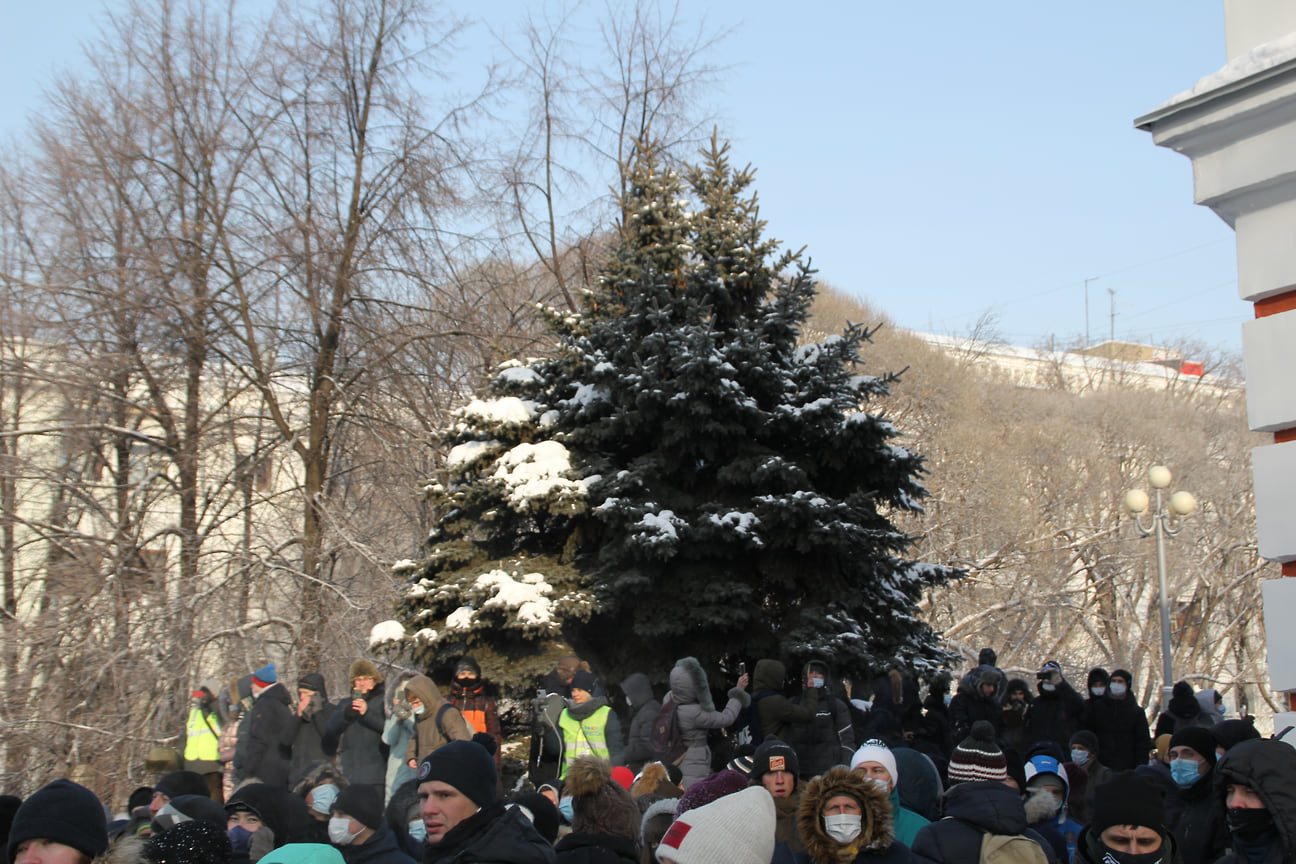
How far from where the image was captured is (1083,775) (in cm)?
827

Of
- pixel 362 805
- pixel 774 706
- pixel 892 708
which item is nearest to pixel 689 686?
pixel 774 706

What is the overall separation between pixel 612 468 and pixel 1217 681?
95.0 feet

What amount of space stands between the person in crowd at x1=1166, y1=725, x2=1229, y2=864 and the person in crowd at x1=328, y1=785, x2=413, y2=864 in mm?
3772

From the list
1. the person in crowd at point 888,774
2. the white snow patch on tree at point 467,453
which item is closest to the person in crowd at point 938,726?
the person in crowd at point 888,774

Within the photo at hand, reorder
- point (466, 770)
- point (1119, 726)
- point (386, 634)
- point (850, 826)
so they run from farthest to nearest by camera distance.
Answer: point (386, 634), point (1119, 726), point (850, 826), point (466, 770)

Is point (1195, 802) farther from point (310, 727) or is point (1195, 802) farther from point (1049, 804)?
point (310, 727)

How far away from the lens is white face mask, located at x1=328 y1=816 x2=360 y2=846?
512 centimetres

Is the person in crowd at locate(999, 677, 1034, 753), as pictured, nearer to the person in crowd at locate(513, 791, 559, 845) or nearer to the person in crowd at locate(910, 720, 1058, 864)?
the person in crowd at locate(513, 791, 559, 845)

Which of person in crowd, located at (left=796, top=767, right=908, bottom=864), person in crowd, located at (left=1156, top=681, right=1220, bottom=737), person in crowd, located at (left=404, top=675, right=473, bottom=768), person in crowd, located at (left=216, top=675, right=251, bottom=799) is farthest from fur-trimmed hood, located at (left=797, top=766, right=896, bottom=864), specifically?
person in crowd, located at (left=1156, top=681, right=1220, bottom=737)

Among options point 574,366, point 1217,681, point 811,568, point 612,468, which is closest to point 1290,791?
point 811,568

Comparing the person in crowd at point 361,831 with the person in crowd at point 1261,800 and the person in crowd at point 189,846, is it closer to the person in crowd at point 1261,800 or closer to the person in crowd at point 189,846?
the person in crowd at point 189,846

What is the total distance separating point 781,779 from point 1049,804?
1.61 m

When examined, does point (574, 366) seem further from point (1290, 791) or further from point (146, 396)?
point (1290, 791)

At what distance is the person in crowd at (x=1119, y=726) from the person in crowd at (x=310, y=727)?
7.39m
